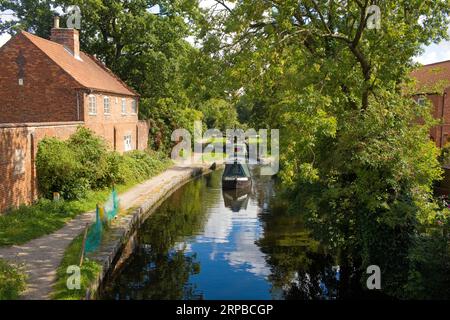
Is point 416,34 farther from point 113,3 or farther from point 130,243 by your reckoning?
point 113,3

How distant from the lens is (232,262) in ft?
47.0

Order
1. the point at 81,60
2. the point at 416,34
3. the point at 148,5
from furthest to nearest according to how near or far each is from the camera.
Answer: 1. the point at 148,5
2. the point at 81,60
3. the point at 416,34

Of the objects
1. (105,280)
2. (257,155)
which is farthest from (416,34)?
(257,155)

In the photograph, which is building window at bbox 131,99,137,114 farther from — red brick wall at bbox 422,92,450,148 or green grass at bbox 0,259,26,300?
green grass at bbox 0,259,26,300

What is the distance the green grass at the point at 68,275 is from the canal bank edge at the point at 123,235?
0.47 ft

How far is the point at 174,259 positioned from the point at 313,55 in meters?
7.83

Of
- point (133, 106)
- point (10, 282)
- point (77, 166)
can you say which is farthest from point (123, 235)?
point (133, 106)

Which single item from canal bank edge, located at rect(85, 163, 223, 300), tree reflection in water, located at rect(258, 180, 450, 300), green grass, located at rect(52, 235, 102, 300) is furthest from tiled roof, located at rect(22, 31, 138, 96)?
tree reflection in water, located at rect(258, 180, 450, 300)

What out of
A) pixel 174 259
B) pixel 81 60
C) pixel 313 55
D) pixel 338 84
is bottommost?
pixel 174 259

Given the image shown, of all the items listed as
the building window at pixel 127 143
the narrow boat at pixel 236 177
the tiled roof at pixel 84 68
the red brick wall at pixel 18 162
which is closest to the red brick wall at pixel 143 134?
the building window at pixel 127 143

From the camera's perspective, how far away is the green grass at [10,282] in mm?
9055

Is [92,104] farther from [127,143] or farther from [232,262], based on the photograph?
[232,262]

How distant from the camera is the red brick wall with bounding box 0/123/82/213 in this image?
15.3 m

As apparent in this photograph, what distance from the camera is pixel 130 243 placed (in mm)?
16391
